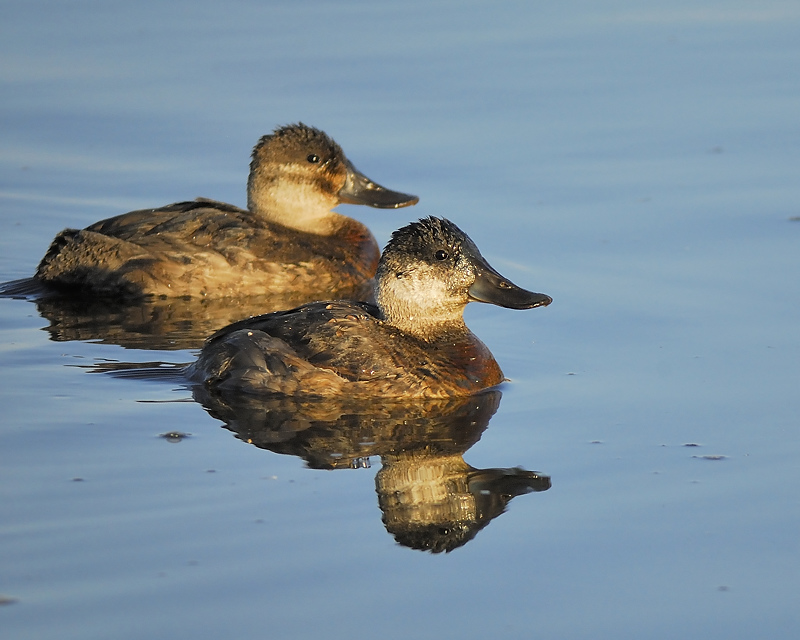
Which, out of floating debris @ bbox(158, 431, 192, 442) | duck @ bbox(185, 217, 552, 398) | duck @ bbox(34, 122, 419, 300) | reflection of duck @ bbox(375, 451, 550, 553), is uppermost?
duck @ bbox(34, 122, 419, 300)

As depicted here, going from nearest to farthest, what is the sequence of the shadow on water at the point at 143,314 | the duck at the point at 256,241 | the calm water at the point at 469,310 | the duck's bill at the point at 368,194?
the calm water at the point at 469,310 → the shadow on water at the point at 143,314 → the duck at the point at 256,241 → the duck's bill at the point at 368,194

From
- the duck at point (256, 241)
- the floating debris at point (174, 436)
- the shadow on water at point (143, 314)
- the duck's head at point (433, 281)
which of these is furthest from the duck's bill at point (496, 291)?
the duck at point (256, 241)

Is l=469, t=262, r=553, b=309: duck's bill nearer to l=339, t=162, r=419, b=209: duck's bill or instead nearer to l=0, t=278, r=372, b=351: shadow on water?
l=0, t=278, r=372, b=351: shadow on water

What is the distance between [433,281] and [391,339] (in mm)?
415

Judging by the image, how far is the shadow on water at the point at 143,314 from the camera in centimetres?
831

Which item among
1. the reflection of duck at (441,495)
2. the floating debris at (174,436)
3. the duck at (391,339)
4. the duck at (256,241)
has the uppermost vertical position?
the duck at (256,241)

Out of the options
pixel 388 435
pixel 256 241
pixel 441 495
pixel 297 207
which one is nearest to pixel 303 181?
pixel 297 207

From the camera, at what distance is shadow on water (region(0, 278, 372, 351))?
27.3 feet

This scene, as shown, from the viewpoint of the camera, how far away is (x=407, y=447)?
6488mm

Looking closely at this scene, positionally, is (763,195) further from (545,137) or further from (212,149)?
(212,149)

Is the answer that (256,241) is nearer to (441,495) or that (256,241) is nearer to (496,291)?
(496,291)

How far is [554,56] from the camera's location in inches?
506

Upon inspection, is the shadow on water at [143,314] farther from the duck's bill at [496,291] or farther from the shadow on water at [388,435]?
the duck's bill at [496,291]

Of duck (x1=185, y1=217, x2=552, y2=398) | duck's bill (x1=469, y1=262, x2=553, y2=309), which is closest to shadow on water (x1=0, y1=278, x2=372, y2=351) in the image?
duck (x1=185, y1=217, x2=552, y2=398)
